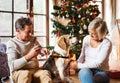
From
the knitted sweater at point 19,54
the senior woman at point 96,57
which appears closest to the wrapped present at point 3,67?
the knitted sweater at point 19,54

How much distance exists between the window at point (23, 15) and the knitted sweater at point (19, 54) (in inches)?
88.5

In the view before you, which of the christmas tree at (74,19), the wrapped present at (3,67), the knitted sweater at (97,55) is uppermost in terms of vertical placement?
the christmas tree at (74,19)

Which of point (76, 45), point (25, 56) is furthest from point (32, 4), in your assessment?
point (25, 56)

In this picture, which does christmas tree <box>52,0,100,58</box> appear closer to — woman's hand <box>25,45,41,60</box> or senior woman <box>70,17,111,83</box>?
senior woman <box>70,17,111,83</box>

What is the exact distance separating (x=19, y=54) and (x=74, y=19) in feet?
8.02

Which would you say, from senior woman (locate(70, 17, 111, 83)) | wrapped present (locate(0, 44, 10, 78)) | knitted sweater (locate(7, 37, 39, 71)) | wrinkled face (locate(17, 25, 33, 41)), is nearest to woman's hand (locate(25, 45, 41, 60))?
knitted sweater (locate(7, 37, 39, 71))

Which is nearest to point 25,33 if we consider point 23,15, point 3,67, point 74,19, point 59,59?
point 59,59

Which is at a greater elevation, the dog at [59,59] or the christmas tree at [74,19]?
the christmas tree at [74,19]

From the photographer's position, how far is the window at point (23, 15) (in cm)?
416

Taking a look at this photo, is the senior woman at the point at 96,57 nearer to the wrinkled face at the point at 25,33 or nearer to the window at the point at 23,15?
the wrinkled face at the point at 25,33

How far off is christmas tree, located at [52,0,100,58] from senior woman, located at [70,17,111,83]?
77.8 inches

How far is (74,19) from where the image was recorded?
13.9 ft

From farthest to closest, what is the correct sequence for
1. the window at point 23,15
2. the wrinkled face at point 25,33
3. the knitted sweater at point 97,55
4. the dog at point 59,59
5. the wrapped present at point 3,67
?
the window at point 23,15 < the wrapped present at point 3,67 < the dog at point 59,59 < the knitted sweater at point 97,55 < the wrinkled face at point 25,33

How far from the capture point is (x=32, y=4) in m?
4.51
